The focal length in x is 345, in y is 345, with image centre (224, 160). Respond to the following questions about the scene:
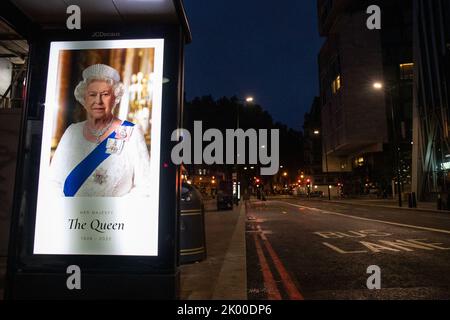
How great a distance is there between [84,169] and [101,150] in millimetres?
312

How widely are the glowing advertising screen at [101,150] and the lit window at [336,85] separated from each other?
6242 cm

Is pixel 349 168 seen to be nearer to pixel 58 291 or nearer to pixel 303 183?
pixel 303 183

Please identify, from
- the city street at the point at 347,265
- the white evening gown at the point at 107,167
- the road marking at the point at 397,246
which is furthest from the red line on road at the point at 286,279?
the white evening gown at the point at 107,167

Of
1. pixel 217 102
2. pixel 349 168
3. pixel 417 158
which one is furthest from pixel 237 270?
pixel 349 168

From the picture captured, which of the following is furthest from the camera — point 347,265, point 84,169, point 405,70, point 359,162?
point 359,162

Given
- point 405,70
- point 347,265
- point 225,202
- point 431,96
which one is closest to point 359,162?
point 405,70

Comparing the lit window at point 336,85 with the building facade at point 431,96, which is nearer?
the building facade at point 431,96

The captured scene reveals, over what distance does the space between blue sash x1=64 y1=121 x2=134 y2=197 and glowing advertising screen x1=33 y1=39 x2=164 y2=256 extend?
0.5 inches

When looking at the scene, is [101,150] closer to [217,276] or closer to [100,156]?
[100,156]

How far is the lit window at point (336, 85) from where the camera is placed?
6206 centimetres

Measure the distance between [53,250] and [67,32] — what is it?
2.80m

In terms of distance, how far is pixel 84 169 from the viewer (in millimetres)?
4289

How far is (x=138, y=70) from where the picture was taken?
4438 millimetres

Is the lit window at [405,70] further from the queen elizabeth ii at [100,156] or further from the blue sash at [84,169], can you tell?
the blue sash at [84,169]
